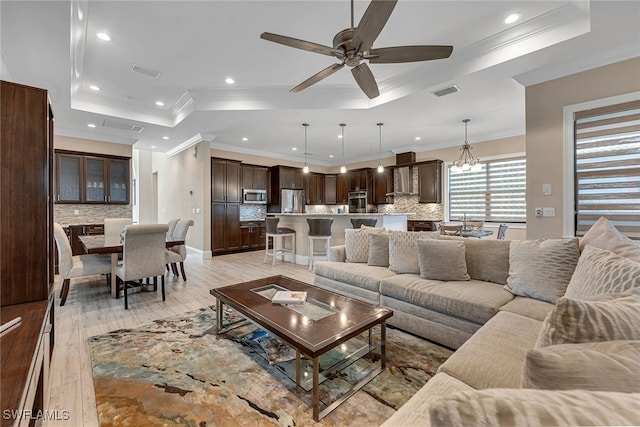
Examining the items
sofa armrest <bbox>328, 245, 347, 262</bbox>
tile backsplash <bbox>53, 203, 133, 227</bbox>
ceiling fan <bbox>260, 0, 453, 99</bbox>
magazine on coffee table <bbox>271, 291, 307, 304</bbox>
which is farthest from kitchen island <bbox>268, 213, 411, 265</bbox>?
tile backsplash <bbox>53, 203, 133, 227</bbox>

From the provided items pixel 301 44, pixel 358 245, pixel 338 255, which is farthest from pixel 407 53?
pixel 338 255

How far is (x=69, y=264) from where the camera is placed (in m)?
3.07

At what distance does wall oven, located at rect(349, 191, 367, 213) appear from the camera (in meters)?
8.42

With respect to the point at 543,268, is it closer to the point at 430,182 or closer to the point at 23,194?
the point at 23,194

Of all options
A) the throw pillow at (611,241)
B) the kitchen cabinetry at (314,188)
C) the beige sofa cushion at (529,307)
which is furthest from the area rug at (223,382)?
the kitchen cabinetry at (314,188)

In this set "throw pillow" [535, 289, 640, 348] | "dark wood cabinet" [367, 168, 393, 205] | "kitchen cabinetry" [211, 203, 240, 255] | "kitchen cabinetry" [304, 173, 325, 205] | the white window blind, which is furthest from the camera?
"kitchen cabinetry" [304, 173, 325, 205]

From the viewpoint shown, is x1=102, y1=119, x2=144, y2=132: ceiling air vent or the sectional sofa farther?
x1=102, y1=119, x2=144, y2=132: ceiling air vent

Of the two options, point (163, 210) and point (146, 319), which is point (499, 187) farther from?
point (163, 210)

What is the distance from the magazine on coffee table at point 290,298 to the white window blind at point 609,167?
3236mm

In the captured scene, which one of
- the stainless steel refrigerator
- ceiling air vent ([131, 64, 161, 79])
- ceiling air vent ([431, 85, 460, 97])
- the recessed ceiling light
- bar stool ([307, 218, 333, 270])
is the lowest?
bar stool ([307, 218, 333, 270])

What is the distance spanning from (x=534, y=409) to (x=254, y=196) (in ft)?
24.3

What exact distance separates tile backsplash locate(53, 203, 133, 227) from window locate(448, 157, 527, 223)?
26.0 feet

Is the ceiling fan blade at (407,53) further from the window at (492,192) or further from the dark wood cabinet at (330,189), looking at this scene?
the dark wood cabinet at (330,189)

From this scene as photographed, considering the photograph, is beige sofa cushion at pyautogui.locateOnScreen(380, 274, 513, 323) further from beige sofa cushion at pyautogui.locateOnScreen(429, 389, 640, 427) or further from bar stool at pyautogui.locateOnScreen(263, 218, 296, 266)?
bar stool at pyautogui.locateOnScreen(263, 218, 296, 266)
